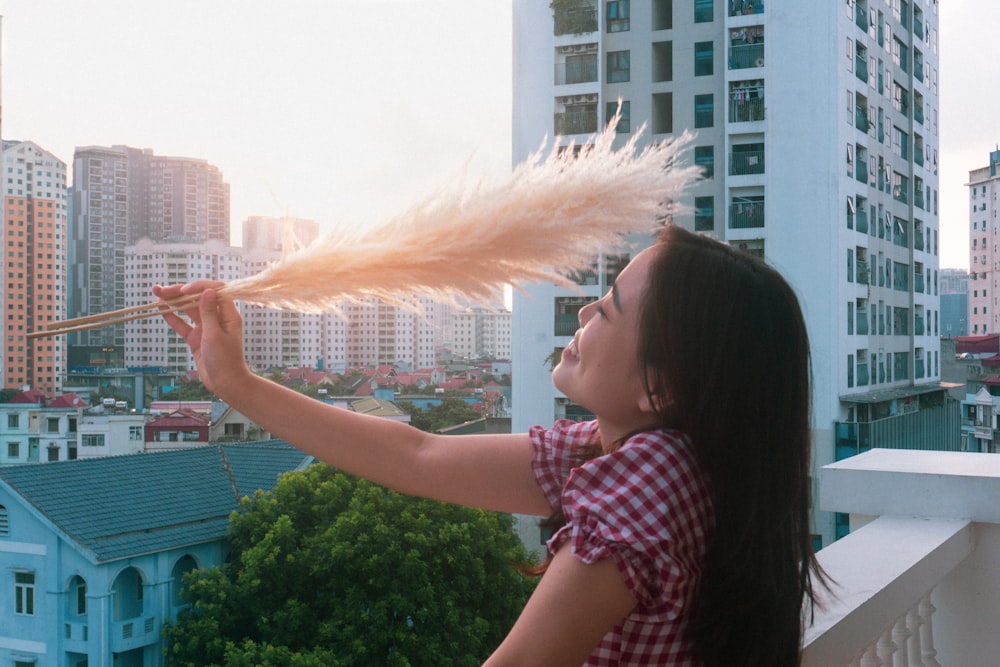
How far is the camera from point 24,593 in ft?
29.8

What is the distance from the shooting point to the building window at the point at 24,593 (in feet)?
29.1

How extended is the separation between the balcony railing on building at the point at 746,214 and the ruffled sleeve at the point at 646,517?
38.5 ft

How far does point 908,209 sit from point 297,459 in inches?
389

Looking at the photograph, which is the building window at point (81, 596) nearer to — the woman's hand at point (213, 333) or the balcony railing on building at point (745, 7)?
the woman's hand at point (213, 333)

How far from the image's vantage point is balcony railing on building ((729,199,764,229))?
38.3 feet

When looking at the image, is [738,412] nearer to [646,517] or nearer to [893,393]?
[646,517]

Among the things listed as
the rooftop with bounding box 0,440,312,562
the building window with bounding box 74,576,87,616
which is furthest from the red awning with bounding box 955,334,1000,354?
the building window with bounding box 74,576,87,616

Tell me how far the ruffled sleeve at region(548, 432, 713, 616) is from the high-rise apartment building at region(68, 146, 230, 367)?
892 centimetres

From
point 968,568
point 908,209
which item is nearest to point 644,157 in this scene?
point 968,568

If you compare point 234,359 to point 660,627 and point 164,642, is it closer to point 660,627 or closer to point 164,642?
point 660,627

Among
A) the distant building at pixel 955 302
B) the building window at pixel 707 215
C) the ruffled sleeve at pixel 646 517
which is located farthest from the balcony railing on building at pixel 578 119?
the distant building at pixel 955 302

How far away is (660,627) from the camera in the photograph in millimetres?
461

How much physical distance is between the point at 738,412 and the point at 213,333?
15.9 inches

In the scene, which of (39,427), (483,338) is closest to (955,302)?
(483,338)
